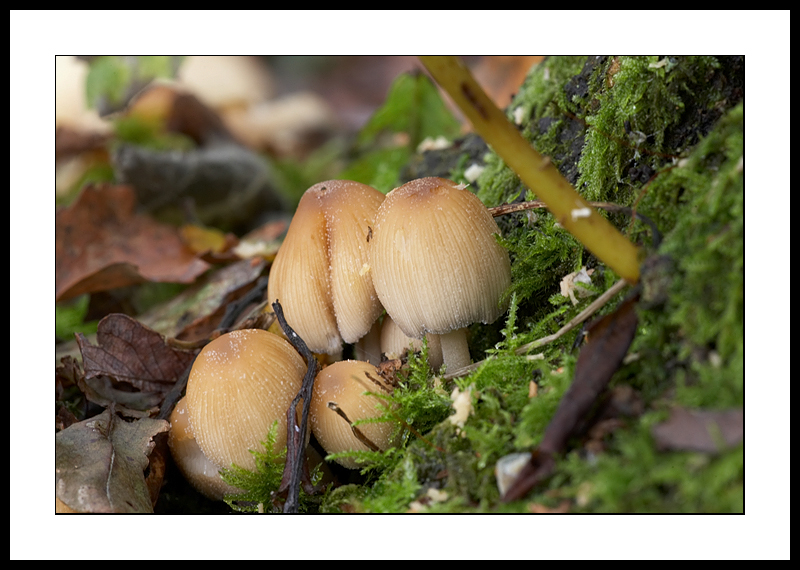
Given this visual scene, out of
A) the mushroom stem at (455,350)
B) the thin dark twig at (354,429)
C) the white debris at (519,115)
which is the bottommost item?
the thin dark twig at (354,429)

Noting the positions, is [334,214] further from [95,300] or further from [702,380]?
[95,300]

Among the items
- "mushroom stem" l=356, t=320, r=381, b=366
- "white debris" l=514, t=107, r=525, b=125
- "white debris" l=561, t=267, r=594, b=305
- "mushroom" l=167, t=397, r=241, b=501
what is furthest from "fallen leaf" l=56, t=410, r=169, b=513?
"white debris" l=514, t=107, r=525, b=125

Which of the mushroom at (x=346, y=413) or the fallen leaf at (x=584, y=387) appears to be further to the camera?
the mushroom at (x=346, y=413)

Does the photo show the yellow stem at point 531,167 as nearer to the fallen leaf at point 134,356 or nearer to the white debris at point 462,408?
the white debris at point 462,408

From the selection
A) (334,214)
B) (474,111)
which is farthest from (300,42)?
(474,111)

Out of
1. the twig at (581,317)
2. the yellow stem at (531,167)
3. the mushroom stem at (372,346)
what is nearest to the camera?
the yellow stem at (531,167)

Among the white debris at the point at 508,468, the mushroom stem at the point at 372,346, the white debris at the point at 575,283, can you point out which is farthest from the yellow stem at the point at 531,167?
the mushroom stem at the point at 372,346
